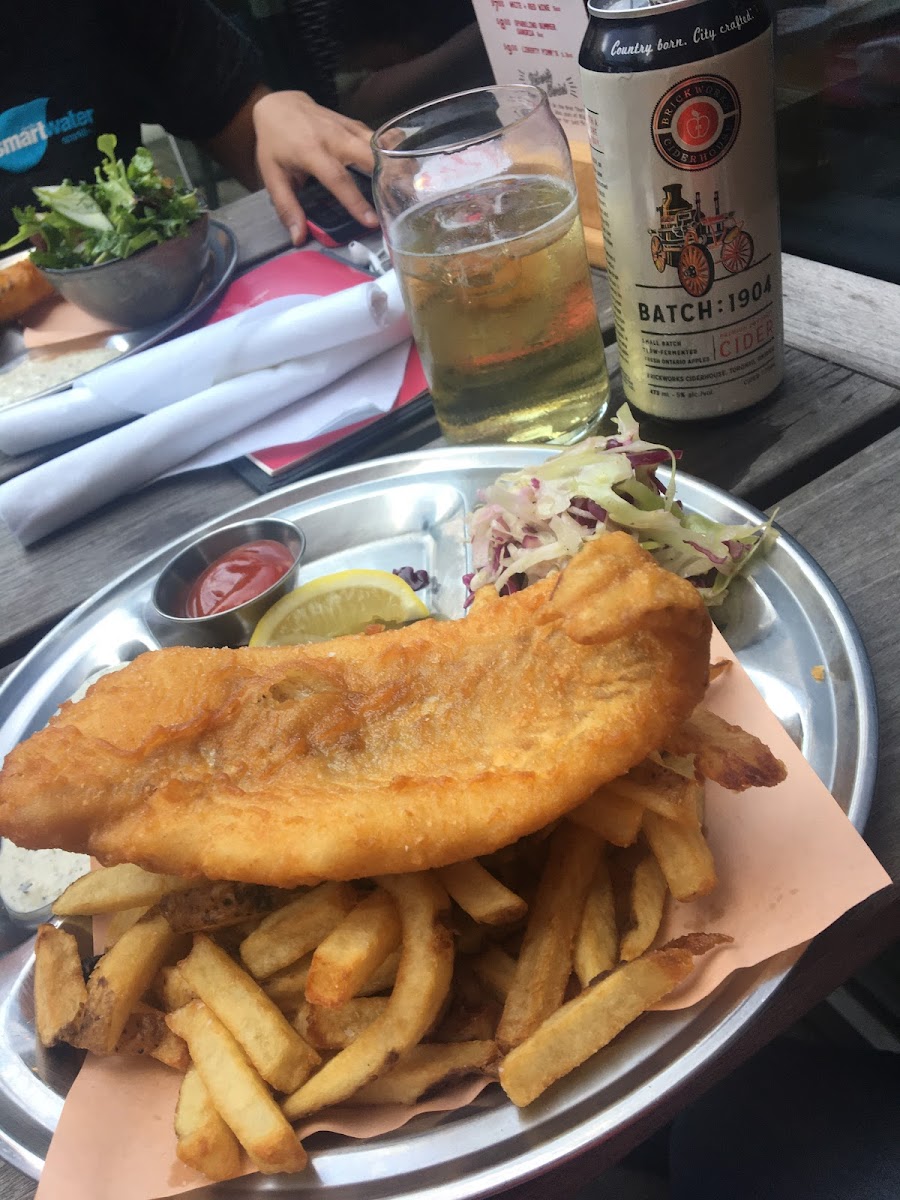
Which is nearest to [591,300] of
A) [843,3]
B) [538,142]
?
[538,142]

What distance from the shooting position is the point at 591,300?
Result: 1.98 m

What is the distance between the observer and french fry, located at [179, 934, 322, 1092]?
40.8 inches

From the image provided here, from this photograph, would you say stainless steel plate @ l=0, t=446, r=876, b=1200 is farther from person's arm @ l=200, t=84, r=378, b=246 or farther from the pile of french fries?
person's arm @ l=200, t=84, r=378, b=246

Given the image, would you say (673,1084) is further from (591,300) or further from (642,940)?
(591,300)

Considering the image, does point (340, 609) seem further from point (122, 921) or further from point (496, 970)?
point (496, 970)

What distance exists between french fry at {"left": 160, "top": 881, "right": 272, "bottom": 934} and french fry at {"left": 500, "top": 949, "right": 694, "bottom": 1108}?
368mm

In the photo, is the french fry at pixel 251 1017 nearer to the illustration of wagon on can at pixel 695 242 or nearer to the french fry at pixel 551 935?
the french fry at pixel 551 935

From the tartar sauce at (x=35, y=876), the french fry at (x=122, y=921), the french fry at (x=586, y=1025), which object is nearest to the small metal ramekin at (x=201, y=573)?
the tartar sauce at (x=35, y=876)

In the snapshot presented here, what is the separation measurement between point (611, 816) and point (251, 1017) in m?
0.46

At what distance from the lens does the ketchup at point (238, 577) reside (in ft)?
6.05

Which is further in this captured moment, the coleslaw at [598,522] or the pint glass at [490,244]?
the pint glass at [490,244]

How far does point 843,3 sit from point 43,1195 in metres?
2.55

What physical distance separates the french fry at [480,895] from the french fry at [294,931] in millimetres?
134

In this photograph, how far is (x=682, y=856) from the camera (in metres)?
1.06
